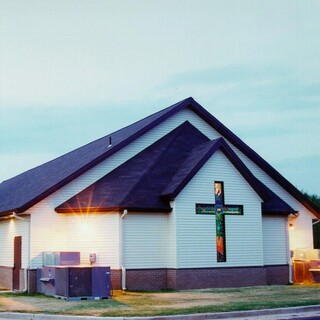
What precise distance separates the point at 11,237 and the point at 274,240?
1177 centimetres

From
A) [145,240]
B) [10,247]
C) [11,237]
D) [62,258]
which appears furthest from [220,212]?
[10,247]

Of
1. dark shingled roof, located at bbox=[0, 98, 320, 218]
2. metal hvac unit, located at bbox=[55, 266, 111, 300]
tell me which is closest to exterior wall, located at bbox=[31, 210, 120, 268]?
dark shingled roof, located at bbox=[0, 98, 320, 218]

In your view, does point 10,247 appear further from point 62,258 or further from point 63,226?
point 62,258

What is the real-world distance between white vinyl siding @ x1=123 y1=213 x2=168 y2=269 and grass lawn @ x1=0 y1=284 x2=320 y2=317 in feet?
5.24

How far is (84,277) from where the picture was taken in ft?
66.1

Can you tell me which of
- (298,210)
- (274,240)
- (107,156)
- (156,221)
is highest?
(107,156)

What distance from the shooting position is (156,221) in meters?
24.1

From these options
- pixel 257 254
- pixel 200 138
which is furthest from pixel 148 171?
pixel 257 254

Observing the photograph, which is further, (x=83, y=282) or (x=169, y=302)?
(x=83, y=282)

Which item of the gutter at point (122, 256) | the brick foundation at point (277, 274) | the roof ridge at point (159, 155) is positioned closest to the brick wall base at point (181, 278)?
the gutter at point (122, 256)

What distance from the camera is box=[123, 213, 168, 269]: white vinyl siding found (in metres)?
23.5

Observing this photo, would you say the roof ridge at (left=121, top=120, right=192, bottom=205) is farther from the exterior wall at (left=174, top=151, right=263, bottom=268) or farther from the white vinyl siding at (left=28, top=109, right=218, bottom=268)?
the exterior wall at (left=174, top=151, right=263, bottom=268)

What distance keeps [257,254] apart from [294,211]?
337 centimetres

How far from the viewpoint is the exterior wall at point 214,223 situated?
24.0 meters
